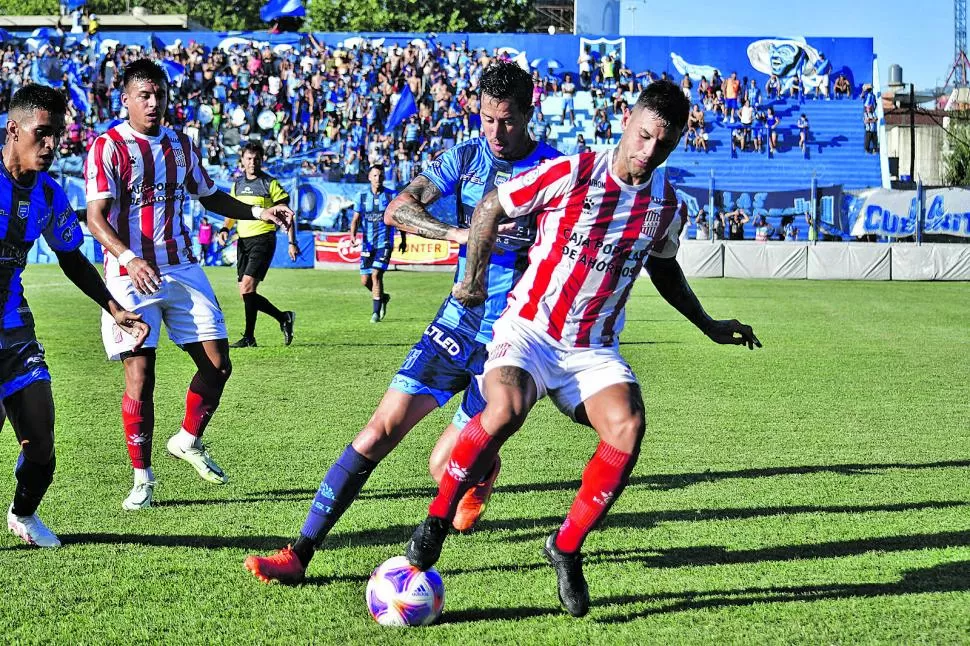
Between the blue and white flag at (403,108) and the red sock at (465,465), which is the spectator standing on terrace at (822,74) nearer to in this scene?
the blue and white flag at (403,108)

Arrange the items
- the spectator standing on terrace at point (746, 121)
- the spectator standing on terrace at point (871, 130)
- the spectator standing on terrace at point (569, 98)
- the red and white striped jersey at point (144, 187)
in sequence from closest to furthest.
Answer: the red and white striped jersey at point (144, 187) → the spectator standing on terrace at point (871, 130) → the spectator standing on terrace at point (746, 121) → the spectator standing on terrace at point (569, 98)

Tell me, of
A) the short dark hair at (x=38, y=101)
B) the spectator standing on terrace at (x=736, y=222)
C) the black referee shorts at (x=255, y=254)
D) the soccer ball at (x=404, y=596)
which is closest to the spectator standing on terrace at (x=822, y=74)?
the spectator standing on terrace at (x=736, y=222)

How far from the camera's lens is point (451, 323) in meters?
4.86

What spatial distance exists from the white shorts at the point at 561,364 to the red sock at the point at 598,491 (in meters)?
0.24

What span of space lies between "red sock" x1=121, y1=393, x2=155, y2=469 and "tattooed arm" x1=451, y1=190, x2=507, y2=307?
2.46 metres

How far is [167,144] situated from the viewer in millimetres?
6441

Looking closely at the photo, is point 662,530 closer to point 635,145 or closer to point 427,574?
point 427,574

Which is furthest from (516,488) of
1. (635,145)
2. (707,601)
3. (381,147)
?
(381,147)

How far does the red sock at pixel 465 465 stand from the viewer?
416 cm

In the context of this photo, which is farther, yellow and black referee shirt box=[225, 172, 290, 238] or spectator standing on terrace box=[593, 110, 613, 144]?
spectator standing on terrace box=[593, 110, 613, 144]

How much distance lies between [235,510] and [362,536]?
858 mm

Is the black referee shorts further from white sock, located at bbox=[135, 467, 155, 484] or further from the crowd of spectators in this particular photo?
the crowd of spectators

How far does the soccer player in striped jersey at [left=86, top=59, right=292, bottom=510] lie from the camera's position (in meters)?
6.14

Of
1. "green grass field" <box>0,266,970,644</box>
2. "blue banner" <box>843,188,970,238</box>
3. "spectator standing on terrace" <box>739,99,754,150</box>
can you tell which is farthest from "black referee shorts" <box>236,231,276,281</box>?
"spectator standing on terrace" <box>739,99,754,150</box>
